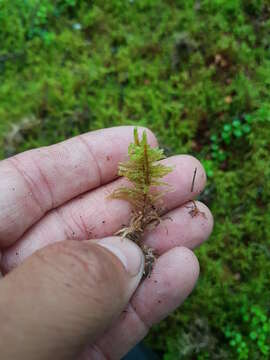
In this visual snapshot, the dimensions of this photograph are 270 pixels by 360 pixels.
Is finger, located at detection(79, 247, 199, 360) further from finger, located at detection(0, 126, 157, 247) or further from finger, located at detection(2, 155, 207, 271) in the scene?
finger, located at detection(0, 126, 157, 247)

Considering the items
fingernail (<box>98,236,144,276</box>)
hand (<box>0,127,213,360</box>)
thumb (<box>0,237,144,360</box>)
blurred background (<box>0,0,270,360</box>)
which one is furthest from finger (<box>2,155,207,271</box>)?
blurred background (<box>0,0,270,360</box>)

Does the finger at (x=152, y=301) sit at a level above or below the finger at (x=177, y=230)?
below

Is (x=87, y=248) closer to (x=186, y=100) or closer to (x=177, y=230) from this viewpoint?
(x=177, y=230)

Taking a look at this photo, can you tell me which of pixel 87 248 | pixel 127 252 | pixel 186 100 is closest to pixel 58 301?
pixel 87 248

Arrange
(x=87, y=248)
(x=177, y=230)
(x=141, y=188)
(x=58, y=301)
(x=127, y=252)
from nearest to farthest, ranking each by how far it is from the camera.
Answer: (x=58, y=301) → (x=87, y=248) → (x=127, y=252) → (x=141, y=188) → (x=177, y=230)

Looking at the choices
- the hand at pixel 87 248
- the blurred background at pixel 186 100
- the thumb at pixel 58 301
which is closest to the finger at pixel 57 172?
the hand at pixel 87 248

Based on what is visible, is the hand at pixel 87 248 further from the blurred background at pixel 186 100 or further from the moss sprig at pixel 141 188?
the blurred background at pixel 186 100

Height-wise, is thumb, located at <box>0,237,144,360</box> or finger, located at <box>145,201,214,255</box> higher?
thumb, located at <box>0,237,144,360</box>
